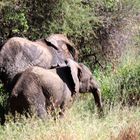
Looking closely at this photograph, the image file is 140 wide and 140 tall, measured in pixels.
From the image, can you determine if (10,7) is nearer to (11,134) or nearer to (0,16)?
(0,16)

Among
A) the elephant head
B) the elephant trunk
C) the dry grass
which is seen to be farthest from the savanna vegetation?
the elephant head

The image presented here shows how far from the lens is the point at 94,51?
44.1 ft

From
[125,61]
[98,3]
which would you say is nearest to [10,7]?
[98,3]

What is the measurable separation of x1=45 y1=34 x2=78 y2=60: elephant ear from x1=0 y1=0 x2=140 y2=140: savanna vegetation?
86 cm

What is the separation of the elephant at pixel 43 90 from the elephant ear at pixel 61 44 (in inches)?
49.1

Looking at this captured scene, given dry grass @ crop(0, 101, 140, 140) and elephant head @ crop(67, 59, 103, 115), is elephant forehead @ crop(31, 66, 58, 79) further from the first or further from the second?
dry grass @ crop(0, 101, 140, 140)

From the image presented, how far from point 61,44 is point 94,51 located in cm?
278

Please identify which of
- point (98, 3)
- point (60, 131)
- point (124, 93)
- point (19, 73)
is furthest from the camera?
point (98, 3)

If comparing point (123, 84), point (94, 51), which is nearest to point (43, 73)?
point (123, 84)

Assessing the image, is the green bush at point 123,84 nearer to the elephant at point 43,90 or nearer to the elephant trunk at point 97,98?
the elephant trunk at point 97,98

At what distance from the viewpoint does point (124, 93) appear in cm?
1117

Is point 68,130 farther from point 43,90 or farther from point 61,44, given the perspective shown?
point 61,44

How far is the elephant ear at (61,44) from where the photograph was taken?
34.6ft

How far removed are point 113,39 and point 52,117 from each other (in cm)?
580
